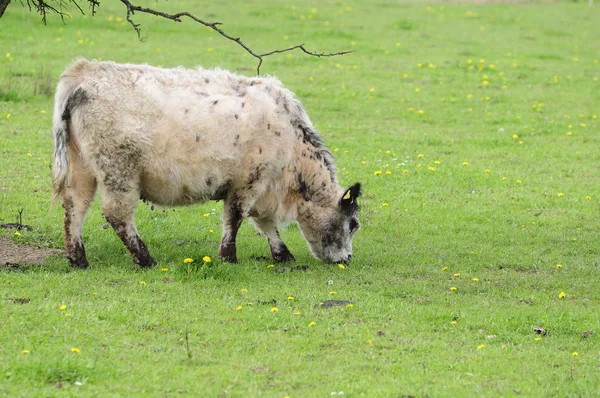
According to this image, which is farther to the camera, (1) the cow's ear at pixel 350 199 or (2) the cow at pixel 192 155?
(1) the cow's ear at pixel 350 199

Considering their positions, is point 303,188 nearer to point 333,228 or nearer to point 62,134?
point 333,228

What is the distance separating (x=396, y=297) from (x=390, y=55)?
16074 millimetres

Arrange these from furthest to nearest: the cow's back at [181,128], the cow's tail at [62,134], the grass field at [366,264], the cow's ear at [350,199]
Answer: the cow's ear at [350,199] < the cow's tail at [62,134] < the cow's back at [181,128] < the grass field at [366,264]

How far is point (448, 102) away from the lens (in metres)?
19.5

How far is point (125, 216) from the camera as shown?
9.13 metres

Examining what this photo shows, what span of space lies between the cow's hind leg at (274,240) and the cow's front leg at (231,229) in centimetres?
54

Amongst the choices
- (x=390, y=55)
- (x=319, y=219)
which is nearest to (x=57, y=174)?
(x=319, y=219)

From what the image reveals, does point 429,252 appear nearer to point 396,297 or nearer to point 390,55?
point 396,297

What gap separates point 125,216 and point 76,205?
22.2 inches

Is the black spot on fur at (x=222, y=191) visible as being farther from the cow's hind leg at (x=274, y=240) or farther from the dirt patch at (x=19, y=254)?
the dirt patch at (x=19, y=254)

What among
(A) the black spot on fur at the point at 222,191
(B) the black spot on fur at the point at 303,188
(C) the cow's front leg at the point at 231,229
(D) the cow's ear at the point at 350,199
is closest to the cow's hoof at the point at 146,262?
(C) the cow's front leg at the point at 231,229

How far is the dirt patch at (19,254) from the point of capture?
918cm

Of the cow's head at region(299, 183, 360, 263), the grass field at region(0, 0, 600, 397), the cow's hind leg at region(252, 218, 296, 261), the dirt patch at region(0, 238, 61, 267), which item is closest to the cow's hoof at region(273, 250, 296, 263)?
the cow's hind leg at region(252, 218, 296, 261)

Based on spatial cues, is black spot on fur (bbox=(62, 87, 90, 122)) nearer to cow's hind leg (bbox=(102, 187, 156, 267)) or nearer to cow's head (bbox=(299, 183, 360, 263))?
cow's hind leg (bbox=(102, 187, 156, 267))
